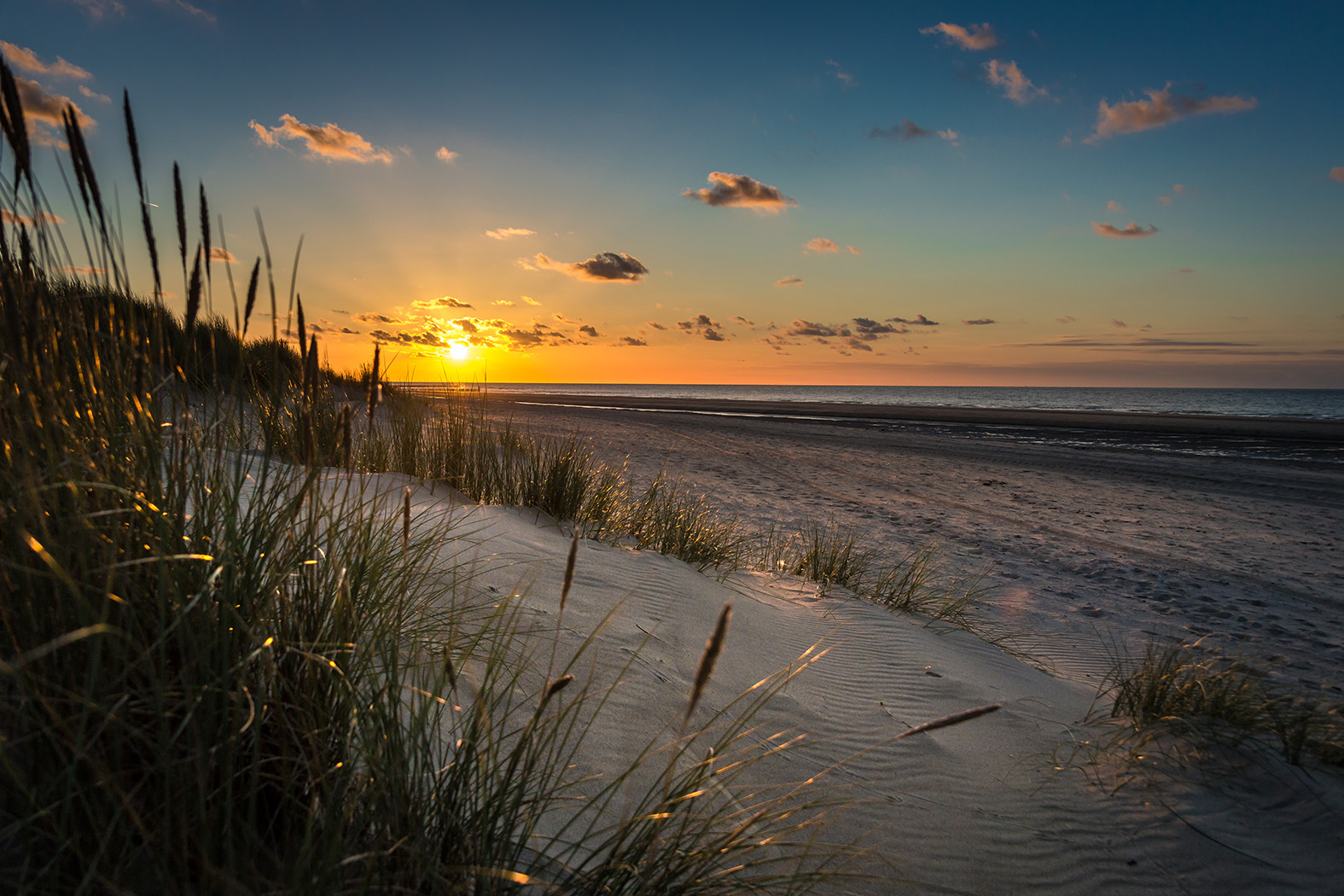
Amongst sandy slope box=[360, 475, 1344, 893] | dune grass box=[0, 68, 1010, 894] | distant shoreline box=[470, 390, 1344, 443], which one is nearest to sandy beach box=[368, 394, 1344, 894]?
sandy slope box=[360, 475, 1344, 893]

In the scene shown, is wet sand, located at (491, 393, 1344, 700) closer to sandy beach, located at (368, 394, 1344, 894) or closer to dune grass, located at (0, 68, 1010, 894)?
sandy beach, located at (368, 394, 1344, 894)

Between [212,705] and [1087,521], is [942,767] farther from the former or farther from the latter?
[1087,521]

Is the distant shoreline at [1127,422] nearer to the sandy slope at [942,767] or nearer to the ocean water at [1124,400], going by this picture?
the ocean water at [1124,400]

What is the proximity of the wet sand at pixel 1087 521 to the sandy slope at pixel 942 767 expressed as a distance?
1.53m

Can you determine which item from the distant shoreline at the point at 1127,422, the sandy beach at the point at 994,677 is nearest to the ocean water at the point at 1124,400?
the distant shoreline at the point at 1127,422

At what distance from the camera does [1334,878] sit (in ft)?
5.47

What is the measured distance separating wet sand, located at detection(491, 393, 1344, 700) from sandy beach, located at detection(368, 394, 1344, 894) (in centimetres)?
4

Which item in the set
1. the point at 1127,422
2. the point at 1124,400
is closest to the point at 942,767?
the point at 1127,422

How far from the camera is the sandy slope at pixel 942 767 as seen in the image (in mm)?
1659

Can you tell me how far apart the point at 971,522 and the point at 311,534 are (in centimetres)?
806

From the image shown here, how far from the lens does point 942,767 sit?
6.75ft

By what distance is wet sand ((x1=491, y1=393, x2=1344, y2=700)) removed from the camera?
4.43 metres

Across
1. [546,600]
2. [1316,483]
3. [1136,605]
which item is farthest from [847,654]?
[1316,483]

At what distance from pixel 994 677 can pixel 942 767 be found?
127cm
